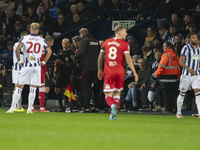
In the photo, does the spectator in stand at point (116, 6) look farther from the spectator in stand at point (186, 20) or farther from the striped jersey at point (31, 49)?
the striped jersey at point (31, 49)

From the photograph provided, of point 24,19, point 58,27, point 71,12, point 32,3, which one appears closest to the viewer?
point 58,27

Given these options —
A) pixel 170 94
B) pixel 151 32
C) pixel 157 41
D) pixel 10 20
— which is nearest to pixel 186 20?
pixel 157 41

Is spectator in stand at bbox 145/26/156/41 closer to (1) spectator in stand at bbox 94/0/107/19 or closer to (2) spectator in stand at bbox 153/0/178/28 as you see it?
(2) spectator in stand at bbox 153/0/178/28

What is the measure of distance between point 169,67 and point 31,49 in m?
4.30

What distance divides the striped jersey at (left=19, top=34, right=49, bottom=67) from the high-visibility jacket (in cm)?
383

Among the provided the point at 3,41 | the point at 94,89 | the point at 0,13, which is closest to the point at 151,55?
the point at 94,89

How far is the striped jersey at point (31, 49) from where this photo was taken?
43.3ft

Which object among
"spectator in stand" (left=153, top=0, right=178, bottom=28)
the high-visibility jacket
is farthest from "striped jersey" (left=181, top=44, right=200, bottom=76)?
"spectator in stand" (left=153, top=0, right=178, bottom=28)

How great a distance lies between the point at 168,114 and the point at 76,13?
778 cm

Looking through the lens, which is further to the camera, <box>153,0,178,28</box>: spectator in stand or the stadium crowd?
<box>153,0,178,28</box>: spectator in stand

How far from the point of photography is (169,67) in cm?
1524

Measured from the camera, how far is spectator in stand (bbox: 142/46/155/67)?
56.9 ft

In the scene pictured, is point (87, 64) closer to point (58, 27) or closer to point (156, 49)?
point (156, 49)

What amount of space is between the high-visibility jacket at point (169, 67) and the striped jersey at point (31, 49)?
3.83m
